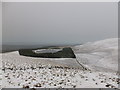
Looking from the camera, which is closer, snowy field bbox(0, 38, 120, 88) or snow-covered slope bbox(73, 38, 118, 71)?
snowy field bbox(0, 38, 120, 88)

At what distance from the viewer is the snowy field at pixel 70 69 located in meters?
1.45

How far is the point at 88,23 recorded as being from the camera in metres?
2.23

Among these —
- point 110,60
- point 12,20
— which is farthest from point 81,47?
point 12,20

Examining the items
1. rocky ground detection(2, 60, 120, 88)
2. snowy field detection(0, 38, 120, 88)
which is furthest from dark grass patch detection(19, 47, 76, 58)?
rocky ground detection(2, 60, 120, 88)

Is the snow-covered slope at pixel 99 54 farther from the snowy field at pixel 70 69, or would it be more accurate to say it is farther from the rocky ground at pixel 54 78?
the rocky ground at pixel 54 78

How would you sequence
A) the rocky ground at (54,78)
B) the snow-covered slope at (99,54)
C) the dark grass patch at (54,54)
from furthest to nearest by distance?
the dark grass patch at (54,54)
the snow-covered slope at (99,54)
the rocky ground at (54,78)

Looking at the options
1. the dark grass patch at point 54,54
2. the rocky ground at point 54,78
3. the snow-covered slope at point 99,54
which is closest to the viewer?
the rocky ground at point 54,78

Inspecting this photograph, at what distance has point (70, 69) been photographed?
181cm

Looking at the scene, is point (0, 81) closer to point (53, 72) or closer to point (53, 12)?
point (53, 72)

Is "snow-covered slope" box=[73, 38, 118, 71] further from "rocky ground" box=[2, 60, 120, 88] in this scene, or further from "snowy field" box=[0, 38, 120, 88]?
"rocky ground" box=[2, 60, 120, 88]

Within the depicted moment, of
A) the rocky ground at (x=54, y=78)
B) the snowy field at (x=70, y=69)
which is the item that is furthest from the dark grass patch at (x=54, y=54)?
the rocky ground at (x=54, y=78)

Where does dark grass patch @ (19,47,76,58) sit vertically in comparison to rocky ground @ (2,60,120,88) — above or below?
above

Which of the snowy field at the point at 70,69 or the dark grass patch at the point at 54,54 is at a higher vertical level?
the dark grass patch at the point at 54,54

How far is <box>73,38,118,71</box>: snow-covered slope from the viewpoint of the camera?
1845 mm
